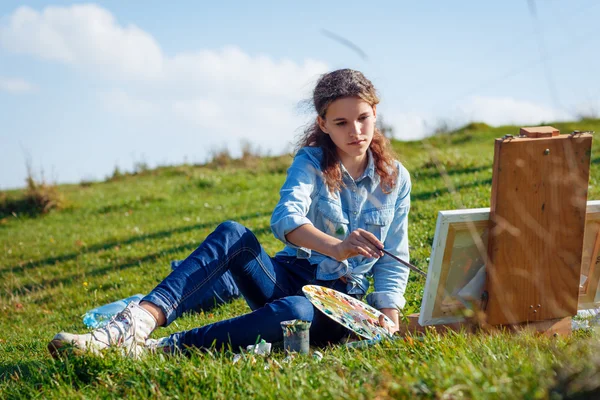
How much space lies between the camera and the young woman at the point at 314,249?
3172 mm

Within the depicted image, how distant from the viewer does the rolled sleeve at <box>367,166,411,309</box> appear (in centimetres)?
372

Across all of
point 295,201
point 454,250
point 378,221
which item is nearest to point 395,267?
point 378,221

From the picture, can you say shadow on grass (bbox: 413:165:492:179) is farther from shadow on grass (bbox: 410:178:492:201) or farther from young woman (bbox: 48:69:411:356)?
young woman (bbox: 48:69:411:356)

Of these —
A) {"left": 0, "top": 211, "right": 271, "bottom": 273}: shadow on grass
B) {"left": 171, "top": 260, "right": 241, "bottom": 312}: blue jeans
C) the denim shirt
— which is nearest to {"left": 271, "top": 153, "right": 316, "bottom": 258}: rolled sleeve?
the denim shirt

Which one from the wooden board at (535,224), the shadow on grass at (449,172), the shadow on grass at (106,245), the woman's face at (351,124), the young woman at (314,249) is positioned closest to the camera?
the wooden board at (535,224)

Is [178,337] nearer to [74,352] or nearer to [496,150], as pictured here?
[74,352]

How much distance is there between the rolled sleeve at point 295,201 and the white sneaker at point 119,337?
2.56 feet

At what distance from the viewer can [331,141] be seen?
3891 millimetres

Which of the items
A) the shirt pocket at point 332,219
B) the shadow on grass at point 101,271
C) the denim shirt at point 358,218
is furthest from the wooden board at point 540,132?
the shadow on grass at point 101,271

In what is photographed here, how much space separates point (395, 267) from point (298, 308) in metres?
0.84

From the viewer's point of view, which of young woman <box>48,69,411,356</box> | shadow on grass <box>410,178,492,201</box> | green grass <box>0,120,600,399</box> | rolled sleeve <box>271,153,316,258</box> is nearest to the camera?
green grass <box>0,120,600,399</box>

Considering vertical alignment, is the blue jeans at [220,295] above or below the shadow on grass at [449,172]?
below

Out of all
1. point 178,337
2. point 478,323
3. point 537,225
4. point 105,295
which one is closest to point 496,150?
point 537,225

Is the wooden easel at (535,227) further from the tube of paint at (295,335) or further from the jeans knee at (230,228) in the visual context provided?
the jeans knee at (230,228)
